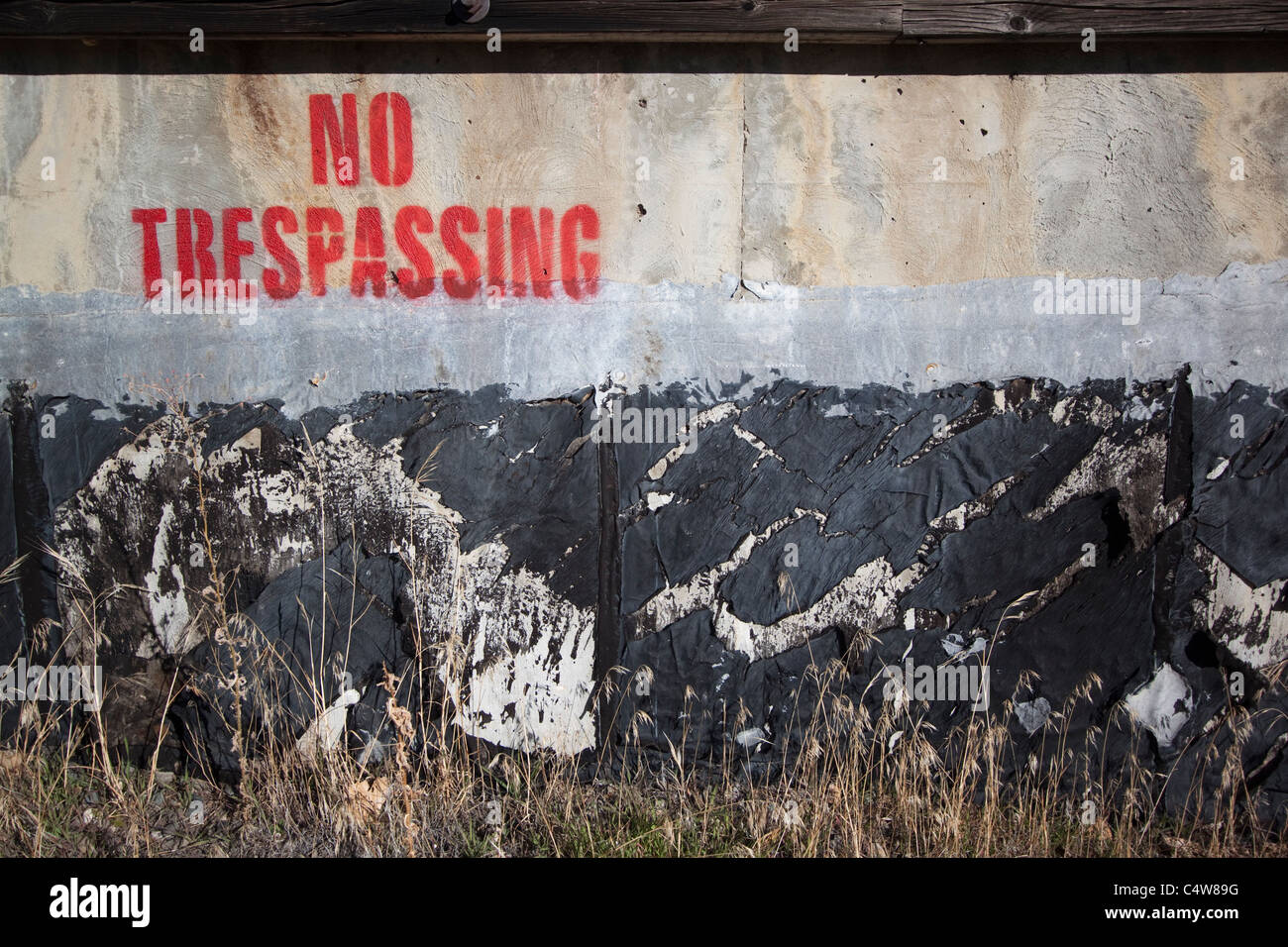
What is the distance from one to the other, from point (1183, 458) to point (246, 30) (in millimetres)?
3336

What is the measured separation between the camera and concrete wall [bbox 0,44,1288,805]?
114 inches

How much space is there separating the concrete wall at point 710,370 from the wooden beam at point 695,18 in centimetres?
14

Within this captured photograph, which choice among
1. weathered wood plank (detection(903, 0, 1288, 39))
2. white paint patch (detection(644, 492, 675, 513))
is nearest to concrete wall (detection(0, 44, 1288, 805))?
white paint patch (detection(644, 492, 675, 513))

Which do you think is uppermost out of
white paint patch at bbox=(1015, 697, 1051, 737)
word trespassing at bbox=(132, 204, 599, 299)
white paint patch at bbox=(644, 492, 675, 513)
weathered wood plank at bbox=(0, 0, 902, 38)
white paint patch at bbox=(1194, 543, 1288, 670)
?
weathered wood plank at bbox=(0, 0, 902, 38)

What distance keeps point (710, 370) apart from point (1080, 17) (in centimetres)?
158

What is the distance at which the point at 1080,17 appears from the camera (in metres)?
2.75

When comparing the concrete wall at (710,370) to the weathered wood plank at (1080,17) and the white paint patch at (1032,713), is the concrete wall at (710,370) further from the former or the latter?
the weathered wood plank at (1080,17)

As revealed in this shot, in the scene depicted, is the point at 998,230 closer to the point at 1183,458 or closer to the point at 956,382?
the point at 956,382

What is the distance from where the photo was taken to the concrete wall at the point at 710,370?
114 inches

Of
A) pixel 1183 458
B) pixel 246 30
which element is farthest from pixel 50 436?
pixel 1183 458

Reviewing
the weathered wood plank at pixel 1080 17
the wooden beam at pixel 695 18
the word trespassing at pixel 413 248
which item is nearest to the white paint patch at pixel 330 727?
the word trespassing at pixel 413 248

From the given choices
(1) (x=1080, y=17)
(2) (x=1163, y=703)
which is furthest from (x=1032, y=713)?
(1) (x=1080, y=17)

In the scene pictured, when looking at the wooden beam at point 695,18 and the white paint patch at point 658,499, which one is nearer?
the wooden beam at point 695,18

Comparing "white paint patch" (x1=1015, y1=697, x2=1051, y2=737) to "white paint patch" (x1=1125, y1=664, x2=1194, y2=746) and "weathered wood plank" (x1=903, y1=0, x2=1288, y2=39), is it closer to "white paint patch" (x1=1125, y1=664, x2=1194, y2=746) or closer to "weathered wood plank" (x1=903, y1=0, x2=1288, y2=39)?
"white paint patch" (x1=1125, y1=664, x2=1194, y2=746)
